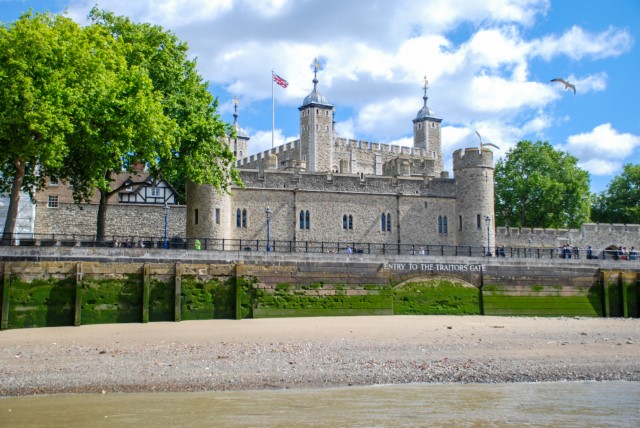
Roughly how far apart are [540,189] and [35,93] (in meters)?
40.9

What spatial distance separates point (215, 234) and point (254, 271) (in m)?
12.3

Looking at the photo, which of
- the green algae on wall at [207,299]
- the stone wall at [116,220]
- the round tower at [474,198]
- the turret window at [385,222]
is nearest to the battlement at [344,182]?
the round tower at [474,198]

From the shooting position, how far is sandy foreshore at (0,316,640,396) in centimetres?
1625

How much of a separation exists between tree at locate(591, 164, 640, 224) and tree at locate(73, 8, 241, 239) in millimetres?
44385

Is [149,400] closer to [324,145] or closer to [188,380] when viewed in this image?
[188,380]

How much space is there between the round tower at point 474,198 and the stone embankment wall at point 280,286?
997cm

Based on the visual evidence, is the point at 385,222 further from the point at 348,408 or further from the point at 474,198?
the point at 348,408

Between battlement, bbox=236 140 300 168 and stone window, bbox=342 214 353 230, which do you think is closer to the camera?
stone window, bbox=342 214 353 230

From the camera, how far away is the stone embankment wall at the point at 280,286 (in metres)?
24.9

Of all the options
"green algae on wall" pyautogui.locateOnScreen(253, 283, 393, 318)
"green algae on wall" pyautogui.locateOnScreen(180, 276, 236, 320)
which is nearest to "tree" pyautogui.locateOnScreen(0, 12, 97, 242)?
"green algae on wall" pyautogui.locateOnScreen(180, 276, 236, 320)

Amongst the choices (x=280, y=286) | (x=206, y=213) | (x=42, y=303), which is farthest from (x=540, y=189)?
(x=42, y=303)

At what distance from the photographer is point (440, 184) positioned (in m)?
45.9

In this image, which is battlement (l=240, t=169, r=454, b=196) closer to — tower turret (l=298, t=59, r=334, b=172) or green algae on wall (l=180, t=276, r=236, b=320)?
green algae on wall (l=180, t=276, r=236, b=320)

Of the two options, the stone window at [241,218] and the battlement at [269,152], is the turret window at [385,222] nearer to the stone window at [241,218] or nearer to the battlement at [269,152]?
the stone window at [241,218]
